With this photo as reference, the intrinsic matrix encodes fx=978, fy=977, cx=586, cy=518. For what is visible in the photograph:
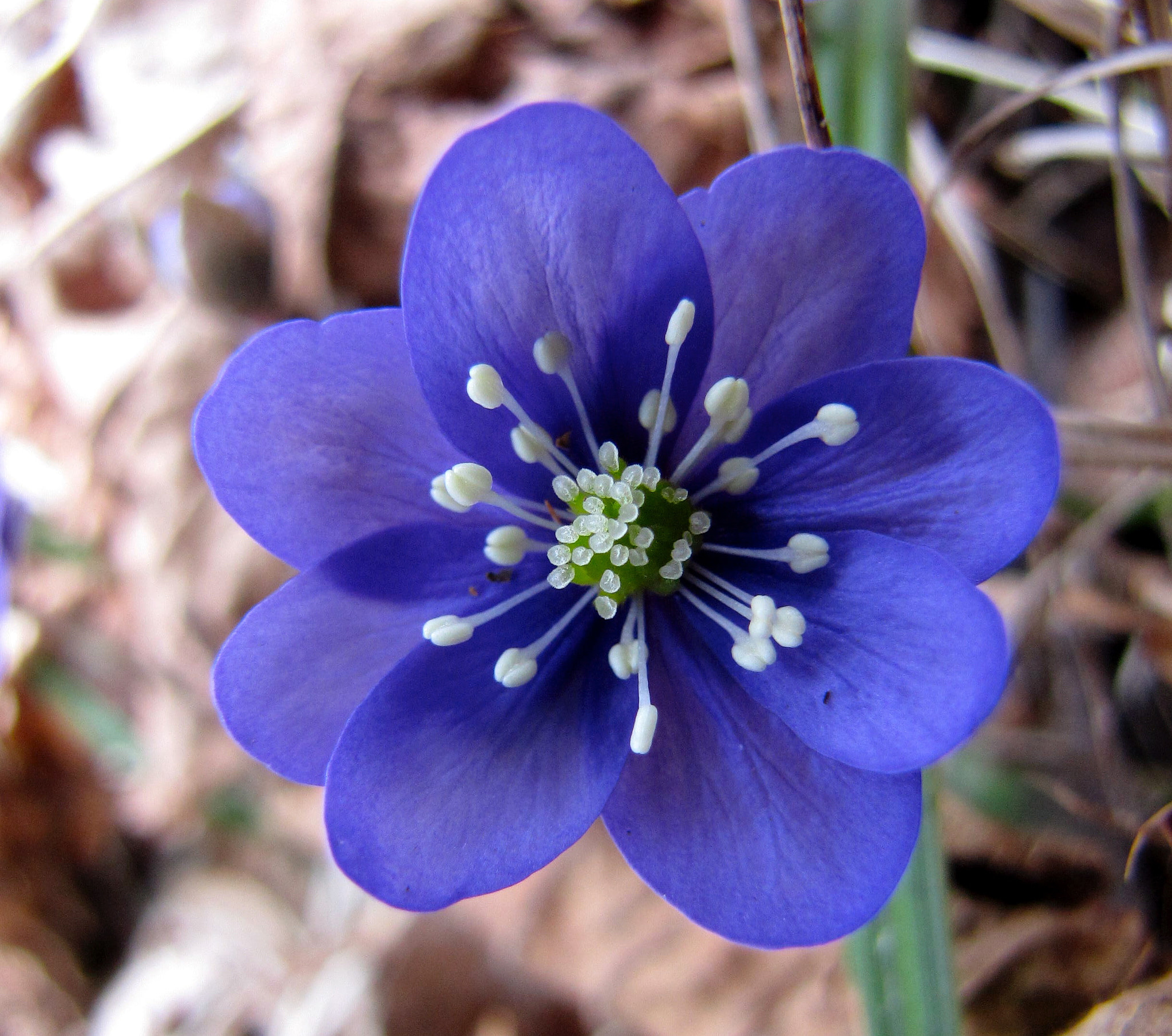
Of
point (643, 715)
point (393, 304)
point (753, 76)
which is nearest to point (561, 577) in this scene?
point (643, 715)

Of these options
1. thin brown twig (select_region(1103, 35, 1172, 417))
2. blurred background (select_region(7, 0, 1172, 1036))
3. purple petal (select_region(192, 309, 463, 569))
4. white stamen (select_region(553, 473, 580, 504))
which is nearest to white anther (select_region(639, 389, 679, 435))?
white stamen (select_region(553, 473, 580, 504))

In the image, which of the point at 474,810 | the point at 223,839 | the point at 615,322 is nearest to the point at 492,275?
the point at 615,322

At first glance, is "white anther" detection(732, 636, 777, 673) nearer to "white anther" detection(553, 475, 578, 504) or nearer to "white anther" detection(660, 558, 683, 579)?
"white anther" detection(660, 558, 683, 579)

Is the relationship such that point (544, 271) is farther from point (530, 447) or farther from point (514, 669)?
point (514, 669)

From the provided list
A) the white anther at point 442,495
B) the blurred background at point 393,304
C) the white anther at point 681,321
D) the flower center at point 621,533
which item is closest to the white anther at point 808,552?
the flower center at point 621,533

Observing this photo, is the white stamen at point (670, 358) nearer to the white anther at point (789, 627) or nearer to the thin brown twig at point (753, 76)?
the white anther at point (789, 627)

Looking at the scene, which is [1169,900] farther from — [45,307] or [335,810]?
[45,307]
